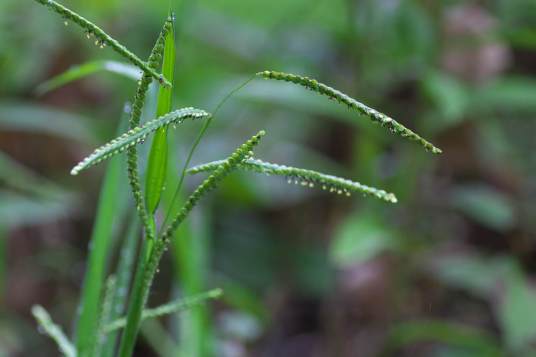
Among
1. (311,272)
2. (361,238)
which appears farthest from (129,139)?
(311,272)

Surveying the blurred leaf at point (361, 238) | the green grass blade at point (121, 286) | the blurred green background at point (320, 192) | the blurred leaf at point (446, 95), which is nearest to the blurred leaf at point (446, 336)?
the blurred green background at point (320, 192)

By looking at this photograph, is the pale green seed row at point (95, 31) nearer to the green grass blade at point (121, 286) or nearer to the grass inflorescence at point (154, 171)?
the grass inflorescence at point (154, 171)

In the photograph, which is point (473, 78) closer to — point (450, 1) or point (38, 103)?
point (450, 1)

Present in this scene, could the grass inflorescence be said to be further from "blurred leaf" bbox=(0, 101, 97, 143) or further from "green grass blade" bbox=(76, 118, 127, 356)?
"blurred leaf" bbox=(0, 101, 97, 143)

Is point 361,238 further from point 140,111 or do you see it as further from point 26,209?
point 140,111

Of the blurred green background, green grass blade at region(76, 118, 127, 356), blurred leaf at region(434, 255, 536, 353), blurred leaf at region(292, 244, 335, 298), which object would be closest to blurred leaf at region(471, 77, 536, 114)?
the blurred green background

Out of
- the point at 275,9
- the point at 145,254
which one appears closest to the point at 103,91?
the point at 275,9
